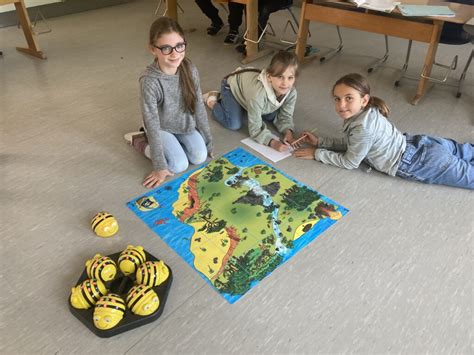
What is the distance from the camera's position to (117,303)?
44.4 inches

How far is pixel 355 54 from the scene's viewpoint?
3.05 m

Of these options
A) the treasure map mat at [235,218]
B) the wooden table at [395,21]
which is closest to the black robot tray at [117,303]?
the treasure map mat at [235,218]

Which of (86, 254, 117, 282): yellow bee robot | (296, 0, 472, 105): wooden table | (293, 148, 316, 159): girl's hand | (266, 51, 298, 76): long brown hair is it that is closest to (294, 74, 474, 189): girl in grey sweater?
(293, 148, 316, 159): girl's hand

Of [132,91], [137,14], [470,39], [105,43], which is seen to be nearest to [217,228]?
[132,91]

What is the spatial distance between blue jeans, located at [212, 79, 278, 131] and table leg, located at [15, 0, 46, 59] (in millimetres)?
1770

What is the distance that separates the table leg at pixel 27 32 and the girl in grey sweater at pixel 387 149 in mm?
2530

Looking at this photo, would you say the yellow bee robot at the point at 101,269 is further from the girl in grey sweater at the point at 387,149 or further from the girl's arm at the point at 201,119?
the girl in grey sweater at the point at 387,149

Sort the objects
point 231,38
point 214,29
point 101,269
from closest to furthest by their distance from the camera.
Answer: point 101,269
point 231,38
point 214,29

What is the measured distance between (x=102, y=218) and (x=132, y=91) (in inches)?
51.3

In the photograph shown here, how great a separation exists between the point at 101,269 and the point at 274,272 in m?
0.60

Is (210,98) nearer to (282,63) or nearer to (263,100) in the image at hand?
(263,100)

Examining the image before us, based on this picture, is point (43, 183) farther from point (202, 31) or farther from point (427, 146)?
point (202, 31)

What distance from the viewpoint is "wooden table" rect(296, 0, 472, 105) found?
221cm

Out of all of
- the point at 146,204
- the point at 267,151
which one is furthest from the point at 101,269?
the point at 267,151
